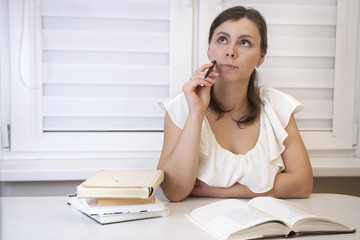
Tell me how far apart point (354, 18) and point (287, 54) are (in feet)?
1.09

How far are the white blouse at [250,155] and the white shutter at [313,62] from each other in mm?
259

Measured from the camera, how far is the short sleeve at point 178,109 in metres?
1.35

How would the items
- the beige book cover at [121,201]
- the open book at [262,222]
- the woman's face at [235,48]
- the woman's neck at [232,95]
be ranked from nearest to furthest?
the open book at [262,222] → the beige book cover at [121,201] → the woman's face at [235,48] → the woman's neck at [232,95]

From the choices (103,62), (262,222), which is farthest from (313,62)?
Result: (262,222)

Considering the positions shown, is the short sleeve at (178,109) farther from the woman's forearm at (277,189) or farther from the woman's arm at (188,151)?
the woman's forearm at (277,189)

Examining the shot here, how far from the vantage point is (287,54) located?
1641mm

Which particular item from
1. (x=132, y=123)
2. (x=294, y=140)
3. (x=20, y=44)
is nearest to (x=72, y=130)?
(x=132, y=123)

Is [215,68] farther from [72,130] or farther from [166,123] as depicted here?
[72,130]

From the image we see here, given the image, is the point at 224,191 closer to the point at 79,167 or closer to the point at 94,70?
the point at 79,167

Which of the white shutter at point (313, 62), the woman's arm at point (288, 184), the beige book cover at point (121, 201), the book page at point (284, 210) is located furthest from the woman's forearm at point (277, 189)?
the white shutter at point (313, 62)

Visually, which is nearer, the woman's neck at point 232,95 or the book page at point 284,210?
the book page at point 284,210

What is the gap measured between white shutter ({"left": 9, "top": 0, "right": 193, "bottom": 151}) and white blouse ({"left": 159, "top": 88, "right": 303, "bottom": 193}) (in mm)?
248

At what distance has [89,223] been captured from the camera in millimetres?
990

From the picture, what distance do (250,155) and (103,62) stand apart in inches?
27.5
